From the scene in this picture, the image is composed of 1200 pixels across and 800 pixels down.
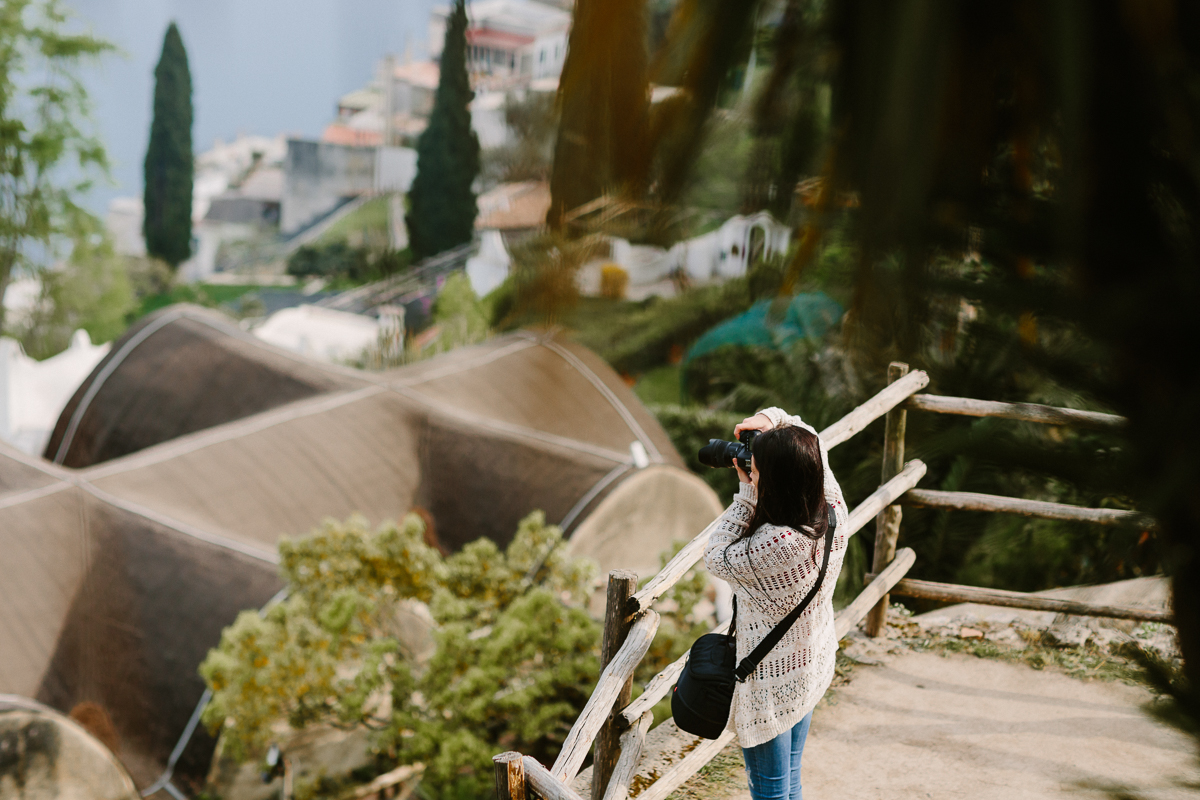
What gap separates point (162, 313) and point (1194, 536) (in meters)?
13.5

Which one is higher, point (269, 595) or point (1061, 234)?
point (1061, 234)

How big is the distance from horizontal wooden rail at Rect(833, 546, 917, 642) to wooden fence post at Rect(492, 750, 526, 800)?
1410 millimetres

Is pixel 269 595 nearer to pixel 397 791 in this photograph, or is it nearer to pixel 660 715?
pixel 397 791

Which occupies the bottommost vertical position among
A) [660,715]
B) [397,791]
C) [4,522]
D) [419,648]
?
[397,791]

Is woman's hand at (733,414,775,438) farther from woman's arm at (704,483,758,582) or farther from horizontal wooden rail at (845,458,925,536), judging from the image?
horizontal wooden rail at (845,458,925,536)

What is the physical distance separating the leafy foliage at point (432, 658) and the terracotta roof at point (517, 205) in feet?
16.5

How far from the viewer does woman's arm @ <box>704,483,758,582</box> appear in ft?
6.79

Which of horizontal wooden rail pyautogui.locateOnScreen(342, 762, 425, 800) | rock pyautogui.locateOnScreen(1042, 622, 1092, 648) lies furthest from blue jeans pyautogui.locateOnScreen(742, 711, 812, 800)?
horizontal wooden rail pyautogui.locateOnScreen(342, 762, 425, 800)

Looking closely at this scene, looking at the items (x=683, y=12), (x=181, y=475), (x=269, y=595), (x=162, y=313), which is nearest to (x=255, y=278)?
(x=162, y=313)

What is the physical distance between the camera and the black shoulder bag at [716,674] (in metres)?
2.10

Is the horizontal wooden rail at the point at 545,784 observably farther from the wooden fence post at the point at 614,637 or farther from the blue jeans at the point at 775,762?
the blue jeans at the point at 775,762

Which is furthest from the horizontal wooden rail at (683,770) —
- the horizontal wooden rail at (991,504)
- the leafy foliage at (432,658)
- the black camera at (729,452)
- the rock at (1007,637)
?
the leafy foliage at (432,658)

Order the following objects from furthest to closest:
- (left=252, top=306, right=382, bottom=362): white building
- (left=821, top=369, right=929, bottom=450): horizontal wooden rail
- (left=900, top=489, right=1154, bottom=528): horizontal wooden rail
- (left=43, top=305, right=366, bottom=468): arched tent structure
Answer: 1. (left=252, top=306, right=382, bottom=362): white building
2. (left=43, top=305, right=366, bottom=468): arched tent structure
3. (left=900, top=489, right=1154, bottom=528): horizontal wooden rail
4. (left=821, top=369, right=929, bottom=450): horizontal wooden rail

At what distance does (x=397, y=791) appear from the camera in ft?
22.0
